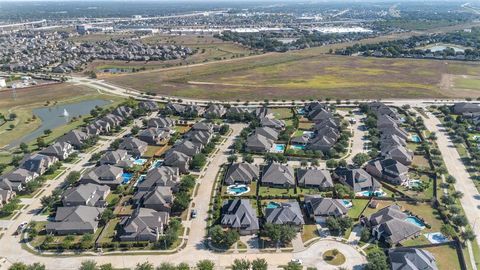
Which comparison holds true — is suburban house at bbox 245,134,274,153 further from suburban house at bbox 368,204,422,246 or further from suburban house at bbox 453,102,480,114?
suburban house at bbox 453,102,480,114

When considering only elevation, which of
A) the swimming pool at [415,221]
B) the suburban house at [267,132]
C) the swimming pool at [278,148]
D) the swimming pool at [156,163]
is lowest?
the swimming pool at [415,221]

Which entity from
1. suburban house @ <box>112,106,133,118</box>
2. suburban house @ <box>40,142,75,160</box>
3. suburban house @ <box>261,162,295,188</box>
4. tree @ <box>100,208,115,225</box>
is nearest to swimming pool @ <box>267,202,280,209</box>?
suburban house @ <box>261,162,295,188</box>

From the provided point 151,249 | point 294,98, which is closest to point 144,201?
point 151,249

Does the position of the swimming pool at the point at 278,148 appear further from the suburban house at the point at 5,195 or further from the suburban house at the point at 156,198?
the suburban house at the point at 5,195

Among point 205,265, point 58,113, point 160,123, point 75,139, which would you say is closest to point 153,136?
point 160,123

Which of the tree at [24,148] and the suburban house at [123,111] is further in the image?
the suburban house at [123,111]

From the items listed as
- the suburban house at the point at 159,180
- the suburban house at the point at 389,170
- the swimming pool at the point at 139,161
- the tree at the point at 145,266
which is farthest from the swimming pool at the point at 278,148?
the tree at the point at 145,266
